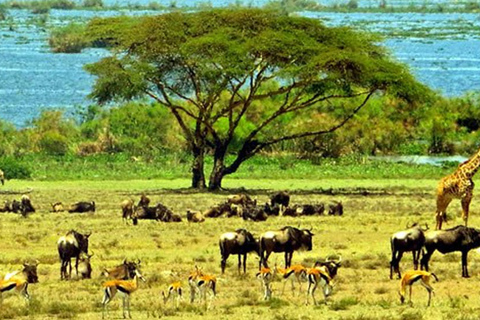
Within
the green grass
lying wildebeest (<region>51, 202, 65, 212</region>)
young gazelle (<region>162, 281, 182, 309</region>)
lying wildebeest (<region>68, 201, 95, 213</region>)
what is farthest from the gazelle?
the green grass

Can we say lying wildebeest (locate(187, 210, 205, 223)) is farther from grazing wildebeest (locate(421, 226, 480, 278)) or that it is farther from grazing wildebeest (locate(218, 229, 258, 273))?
grazing wildebeest (locate(421, 226, 480, 278))

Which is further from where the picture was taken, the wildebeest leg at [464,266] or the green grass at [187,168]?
the green grass at [187,168]

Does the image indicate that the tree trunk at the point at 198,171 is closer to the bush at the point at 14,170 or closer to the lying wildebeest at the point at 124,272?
the bush at the point at 14,170

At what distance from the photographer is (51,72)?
398 feet

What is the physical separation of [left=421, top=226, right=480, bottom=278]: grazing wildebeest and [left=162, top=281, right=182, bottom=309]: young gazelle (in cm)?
489

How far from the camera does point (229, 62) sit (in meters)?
43.9

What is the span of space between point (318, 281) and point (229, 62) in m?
23.3

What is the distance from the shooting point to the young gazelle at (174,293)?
20.7m

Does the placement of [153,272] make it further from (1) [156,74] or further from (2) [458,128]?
(2) [458,128]

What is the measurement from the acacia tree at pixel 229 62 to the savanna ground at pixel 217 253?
8.51 ft

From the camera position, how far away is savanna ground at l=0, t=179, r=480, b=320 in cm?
2109

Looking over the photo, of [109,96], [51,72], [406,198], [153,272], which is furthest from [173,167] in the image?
[51,72]

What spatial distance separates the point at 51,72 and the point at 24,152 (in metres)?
66.5

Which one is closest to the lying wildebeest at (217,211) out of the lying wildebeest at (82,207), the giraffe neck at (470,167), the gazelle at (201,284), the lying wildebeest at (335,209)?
the lying wildebeest at (335,209)
